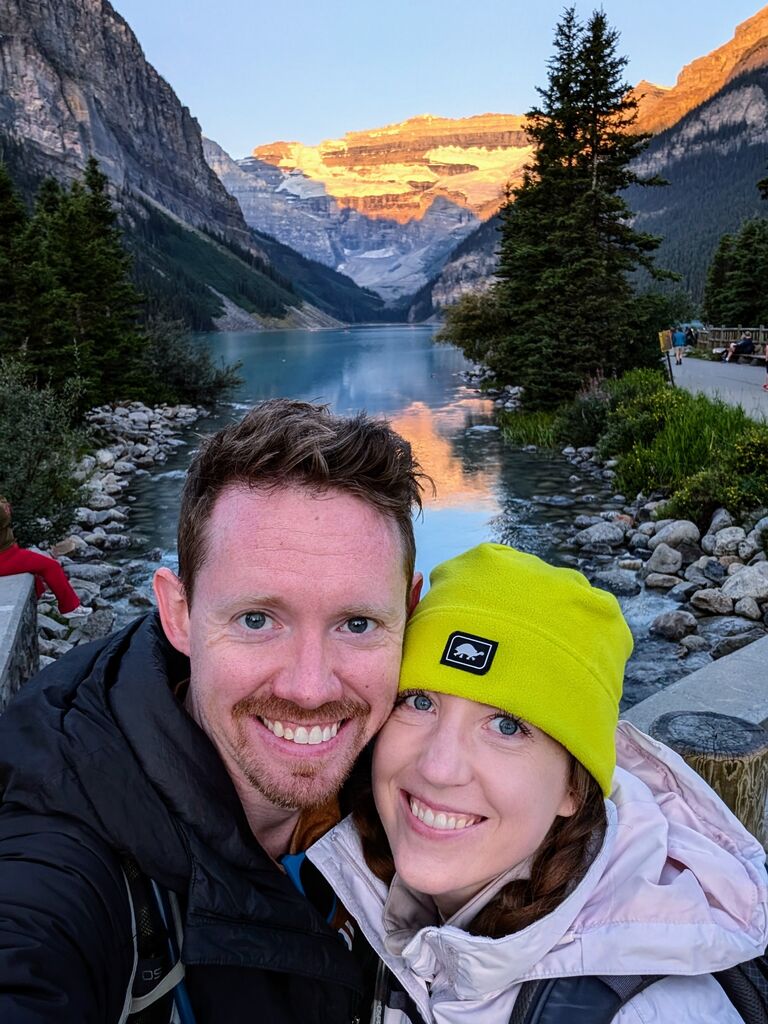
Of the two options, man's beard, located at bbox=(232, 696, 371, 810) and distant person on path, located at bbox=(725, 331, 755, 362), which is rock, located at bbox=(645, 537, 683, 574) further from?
distant person on path, located at bbox=(725, 331, 755, 362)

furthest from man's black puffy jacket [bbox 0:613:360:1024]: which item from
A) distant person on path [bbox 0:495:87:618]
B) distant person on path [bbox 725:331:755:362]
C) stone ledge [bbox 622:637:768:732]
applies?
distant person on path [bbox 725:331:755:362]

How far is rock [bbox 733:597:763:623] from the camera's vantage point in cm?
725

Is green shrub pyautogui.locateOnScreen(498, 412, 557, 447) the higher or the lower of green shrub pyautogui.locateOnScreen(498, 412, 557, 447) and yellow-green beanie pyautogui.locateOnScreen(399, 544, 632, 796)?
the lower

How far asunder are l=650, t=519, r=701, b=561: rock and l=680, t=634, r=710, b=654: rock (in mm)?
2485

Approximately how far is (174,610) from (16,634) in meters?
2.29

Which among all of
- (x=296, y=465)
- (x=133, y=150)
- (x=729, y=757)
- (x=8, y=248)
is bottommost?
(x=729, y=757)

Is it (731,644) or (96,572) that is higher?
(731,644)

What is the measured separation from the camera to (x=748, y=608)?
7297 millimetres

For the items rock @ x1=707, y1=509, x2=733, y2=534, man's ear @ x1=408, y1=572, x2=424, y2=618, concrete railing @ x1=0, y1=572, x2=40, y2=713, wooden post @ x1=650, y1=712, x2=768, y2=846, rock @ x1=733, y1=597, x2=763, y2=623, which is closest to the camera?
man's ear @ x1=408, y1=572, x2=424, y2=618

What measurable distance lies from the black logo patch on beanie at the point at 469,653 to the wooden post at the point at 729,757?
1.31 m

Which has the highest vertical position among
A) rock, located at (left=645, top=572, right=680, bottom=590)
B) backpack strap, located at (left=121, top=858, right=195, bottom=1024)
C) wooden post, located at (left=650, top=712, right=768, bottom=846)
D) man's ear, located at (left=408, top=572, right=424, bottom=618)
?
man's ear, located at (left=408, top=572, right=424, bottom=618)

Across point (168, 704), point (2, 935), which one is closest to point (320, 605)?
point (168, 704)

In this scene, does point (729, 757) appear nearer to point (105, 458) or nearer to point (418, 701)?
point (418, 701)

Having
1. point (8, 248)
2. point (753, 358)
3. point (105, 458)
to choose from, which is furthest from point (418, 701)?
point (753, 358)
